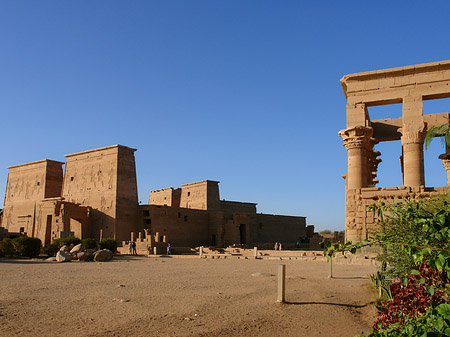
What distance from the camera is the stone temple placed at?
31.1 m

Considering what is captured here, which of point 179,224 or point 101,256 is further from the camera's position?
point 179,224

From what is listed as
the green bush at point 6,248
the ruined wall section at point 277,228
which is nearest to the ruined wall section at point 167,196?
the ruined wall section at point 277,228

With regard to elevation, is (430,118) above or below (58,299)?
above

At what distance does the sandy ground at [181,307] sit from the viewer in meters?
6.35

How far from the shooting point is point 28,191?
3803 centimetres

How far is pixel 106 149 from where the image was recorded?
32.9m

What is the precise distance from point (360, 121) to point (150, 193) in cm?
3032

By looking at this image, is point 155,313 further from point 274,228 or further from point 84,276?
point 274,228

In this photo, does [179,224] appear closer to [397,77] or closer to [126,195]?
[126,195]

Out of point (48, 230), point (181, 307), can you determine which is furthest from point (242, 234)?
point (181, 307)

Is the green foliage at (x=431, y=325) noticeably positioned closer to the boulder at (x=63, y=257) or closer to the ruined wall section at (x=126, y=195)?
the boulder at (x=63, y=257)

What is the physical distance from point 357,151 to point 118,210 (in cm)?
1895

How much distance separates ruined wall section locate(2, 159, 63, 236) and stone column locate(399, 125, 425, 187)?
29805mm

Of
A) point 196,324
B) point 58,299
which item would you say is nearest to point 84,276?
point 58,299
